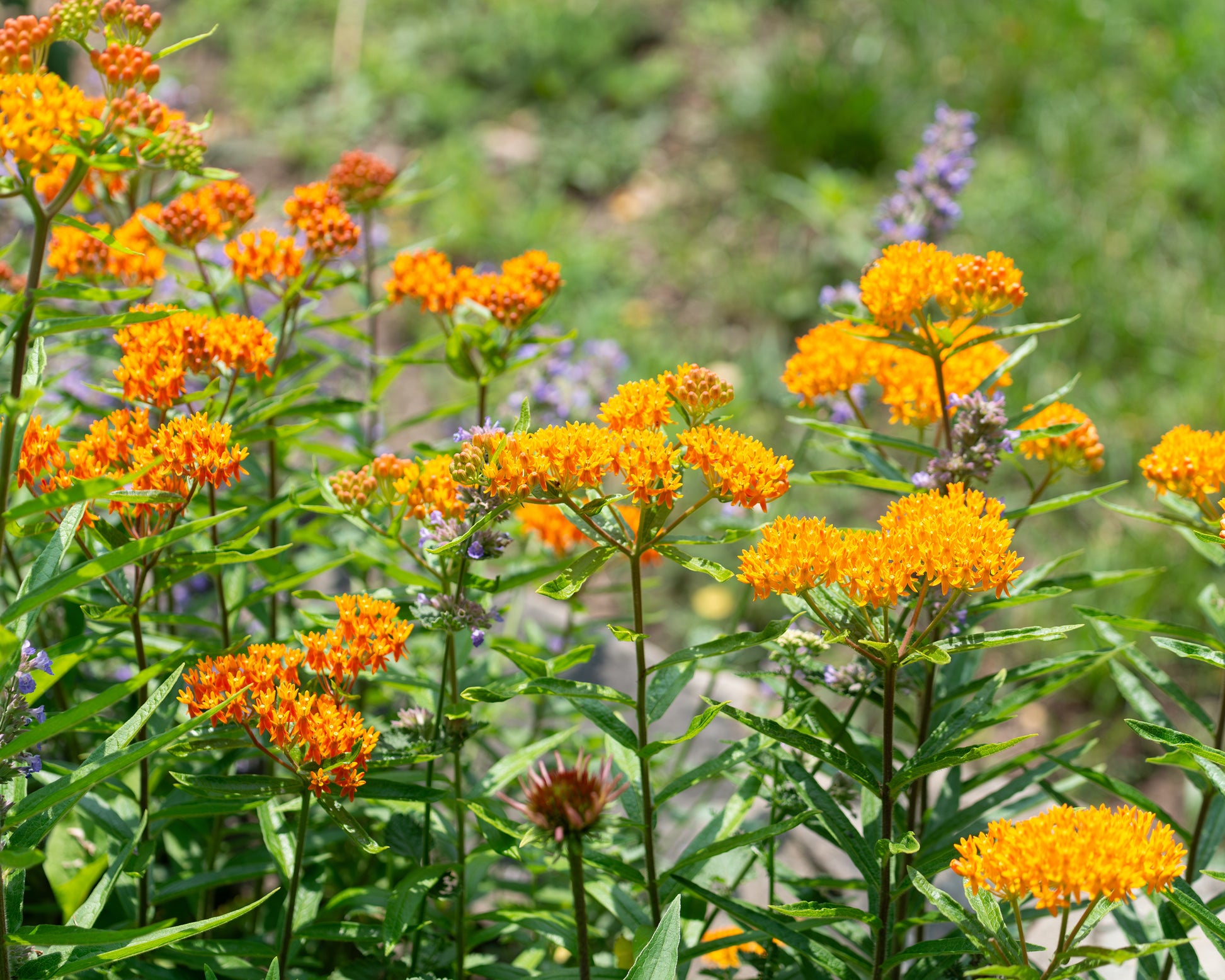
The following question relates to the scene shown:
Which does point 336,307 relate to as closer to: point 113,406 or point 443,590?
point 113,406

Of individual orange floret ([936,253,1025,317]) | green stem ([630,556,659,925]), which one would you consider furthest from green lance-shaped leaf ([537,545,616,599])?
individual orange floret ([936,253,1025,317])

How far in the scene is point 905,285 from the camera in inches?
87.0

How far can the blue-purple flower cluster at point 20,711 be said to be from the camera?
182 centimetres

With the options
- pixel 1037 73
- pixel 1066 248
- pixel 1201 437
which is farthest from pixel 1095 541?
pixel 1037 73

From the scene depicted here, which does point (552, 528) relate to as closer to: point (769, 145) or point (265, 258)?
point (265, 258)

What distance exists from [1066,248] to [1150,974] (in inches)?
180

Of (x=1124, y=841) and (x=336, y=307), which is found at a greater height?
(x=336, y=307)

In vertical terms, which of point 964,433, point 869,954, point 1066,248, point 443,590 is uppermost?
point 1066,248

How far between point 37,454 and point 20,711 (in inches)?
17.0

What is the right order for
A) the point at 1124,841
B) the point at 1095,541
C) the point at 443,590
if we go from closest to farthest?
the point at 1124,841, the point at 443,590, the point at 1095,541

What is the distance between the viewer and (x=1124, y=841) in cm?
163

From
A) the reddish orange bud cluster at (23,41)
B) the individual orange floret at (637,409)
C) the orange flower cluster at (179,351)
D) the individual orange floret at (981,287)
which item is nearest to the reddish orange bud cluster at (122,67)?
the reddish orange bud cluster at (23,41)

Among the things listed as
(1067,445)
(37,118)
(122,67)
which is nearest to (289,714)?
(37,118)

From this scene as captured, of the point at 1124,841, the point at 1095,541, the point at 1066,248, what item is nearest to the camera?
the point at 1124,841
